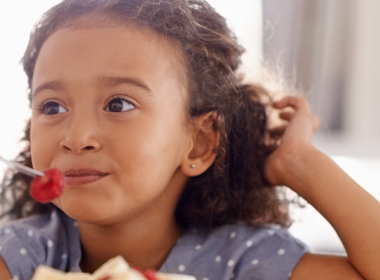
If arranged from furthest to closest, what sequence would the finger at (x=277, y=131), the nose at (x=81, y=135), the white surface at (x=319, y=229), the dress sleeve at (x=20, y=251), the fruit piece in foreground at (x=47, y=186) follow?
the white surface at (x=319, y=229) < the finger at (x=277, y=131) < the dress sleeve at (x=20, y=251) < the nose at (x=81, y=135) < the fruit piece in foreground at (x=47, y=186)

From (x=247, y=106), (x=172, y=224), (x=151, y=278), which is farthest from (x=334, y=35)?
(x=151, y=278)

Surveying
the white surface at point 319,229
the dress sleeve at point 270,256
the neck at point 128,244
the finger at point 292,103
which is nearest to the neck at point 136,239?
the neck at point 128,244

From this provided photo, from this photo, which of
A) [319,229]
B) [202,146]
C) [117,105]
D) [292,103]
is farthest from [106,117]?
[319,229]

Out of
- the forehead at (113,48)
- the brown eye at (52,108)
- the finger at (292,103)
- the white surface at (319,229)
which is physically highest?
the forehead at (113,48)

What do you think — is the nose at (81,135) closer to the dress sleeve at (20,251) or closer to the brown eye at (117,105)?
the brown eye at (117,105)

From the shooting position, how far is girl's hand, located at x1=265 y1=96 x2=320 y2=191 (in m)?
1.00

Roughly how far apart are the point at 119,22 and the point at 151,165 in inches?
8.6

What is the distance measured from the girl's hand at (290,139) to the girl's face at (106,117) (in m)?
0.21

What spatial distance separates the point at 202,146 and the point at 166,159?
0.36ft

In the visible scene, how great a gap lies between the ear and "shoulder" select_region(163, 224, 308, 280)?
0.11 metres

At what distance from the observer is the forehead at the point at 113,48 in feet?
2.78

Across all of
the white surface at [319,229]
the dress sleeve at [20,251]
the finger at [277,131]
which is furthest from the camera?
the white surface at [319,229]

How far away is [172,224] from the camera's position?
1015mm

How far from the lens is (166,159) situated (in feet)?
2.92
